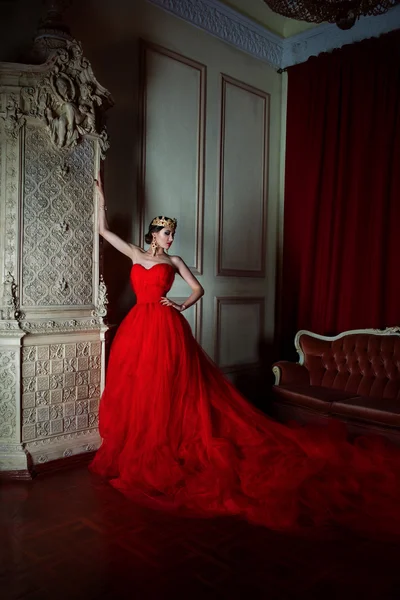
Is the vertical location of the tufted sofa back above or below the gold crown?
below

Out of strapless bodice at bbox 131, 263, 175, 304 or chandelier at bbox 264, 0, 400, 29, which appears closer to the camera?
chandelier at bbox 264, 0, 400, 29

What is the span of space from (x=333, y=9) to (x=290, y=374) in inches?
116

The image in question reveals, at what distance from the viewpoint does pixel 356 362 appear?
15.3 ft

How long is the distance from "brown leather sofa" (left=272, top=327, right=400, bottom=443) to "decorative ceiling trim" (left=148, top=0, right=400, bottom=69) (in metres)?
2.97

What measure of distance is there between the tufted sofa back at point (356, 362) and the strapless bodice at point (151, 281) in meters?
1.82

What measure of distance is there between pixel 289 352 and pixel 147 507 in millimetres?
3227

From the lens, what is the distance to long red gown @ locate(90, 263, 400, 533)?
285cm

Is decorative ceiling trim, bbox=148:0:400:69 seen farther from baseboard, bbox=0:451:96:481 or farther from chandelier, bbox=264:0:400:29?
baseboard, bbox=0:451:96:481

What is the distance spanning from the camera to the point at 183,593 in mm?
2098

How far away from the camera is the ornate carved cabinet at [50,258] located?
3385mm

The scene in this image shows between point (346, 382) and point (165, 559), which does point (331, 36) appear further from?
point (165, 559)

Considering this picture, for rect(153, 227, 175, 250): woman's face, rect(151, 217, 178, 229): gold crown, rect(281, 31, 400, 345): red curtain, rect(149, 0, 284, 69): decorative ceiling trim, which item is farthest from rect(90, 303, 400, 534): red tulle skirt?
rect(149, 0, 284, 69): decorative ceiling trim

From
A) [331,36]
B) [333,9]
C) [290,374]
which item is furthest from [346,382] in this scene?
[331,36]

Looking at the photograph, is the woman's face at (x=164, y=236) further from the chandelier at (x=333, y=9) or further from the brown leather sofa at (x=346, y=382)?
the brown leather sofa at (x=346, y=382)
